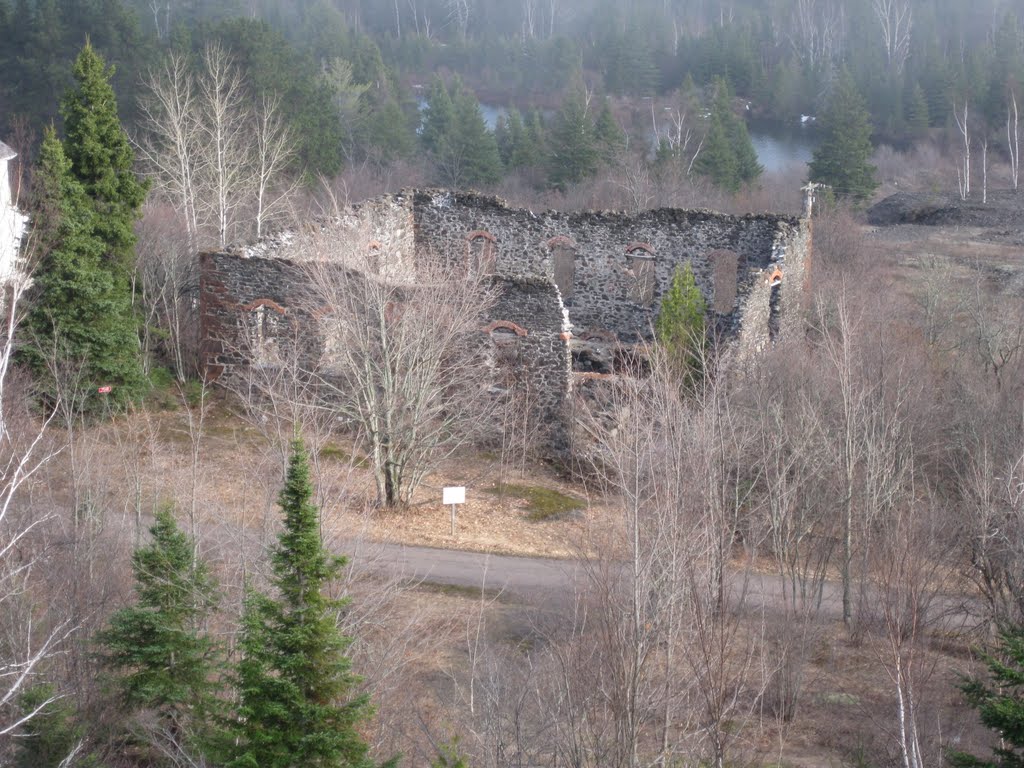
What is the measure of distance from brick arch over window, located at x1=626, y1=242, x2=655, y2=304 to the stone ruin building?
2cm

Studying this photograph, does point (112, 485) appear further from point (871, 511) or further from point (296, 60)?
point (296, 60)

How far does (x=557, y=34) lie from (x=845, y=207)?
5543cm

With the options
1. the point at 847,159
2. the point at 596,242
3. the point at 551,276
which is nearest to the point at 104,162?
the point at 551,276

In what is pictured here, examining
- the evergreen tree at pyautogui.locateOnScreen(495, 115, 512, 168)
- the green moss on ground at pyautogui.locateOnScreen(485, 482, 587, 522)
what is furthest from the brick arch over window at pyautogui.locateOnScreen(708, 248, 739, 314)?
the evergreen tree at pyautogui.locateOnScreen(495, 115, 512, 168)

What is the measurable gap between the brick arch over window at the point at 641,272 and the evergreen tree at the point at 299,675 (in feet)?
63.5

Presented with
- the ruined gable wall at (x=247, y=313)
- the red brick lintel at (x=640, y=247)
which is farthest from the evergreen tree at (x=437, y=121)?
the ruined gable wall at (x=247, y=313)

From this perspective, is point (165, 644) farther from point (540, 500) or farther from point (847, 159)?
point (847, 159)

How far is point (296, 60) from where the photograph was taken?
50.3 meters

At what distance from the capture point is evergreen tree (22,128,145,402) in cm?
2128

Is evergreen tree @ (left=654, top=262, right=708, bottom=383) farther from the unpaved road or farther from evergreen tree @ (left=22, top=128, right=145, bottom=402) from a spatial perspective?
evergreen tree @ (left=22, top=128, right=145, bottom=402)

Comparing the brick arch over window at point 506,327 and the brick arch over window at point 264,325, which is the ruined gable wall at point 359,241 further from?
the brick arch over window at point 506,327

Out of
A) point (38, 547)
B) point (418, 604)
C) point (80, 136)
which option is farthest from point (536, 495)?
point (80, 136)

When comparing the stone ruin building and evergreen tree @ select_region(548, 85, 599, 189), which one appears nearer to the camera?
the stone ruin building

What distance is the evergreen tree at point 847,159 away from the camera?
50562mm
